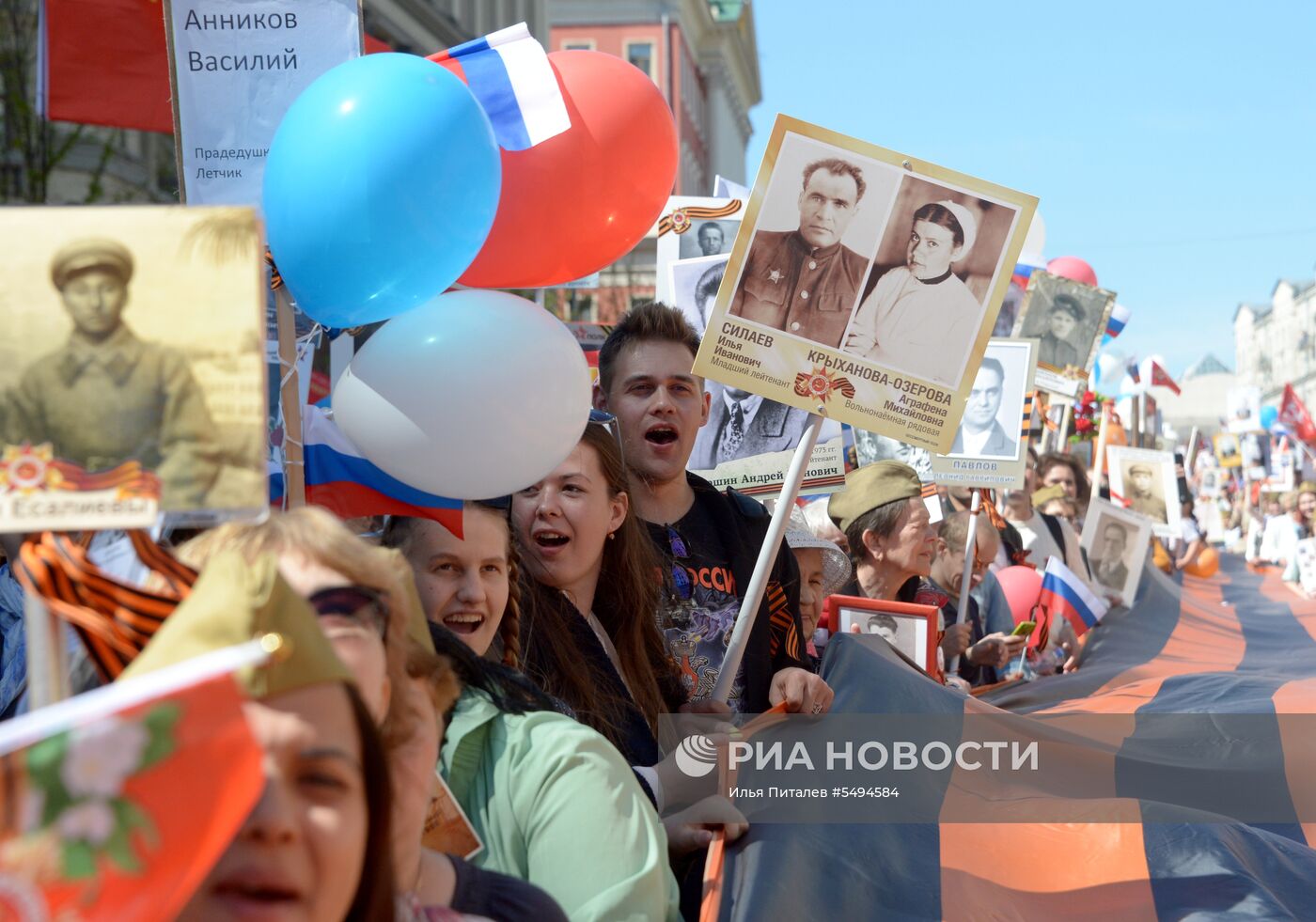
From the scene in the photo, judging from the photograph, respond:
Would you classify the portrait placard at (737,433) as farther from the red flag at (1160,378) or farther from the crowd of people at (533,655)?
the red flag at (1160,378)

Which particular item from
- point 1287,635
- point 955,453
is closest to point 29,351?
point 955,453

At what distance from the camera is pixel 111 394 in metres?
1.36

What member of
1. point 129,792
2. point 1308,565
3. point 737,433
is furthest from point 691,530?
point 1308,565

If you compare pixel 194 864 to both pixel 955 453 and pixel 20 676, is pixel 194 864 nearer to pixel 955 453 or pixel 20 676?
pixel 20 676

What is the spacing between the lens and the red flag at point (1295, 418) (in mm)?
23469

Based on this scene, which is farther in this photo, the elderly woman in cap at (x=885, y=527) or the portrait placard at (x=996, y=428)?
the portrait placard at (x=996, y=428)

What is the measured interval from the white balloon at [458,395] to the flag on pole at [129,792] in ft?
4.62

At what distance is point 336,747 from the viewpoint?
50.1 inches

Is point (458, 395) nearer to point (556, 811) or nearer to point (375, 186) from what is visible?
point (375, 186)

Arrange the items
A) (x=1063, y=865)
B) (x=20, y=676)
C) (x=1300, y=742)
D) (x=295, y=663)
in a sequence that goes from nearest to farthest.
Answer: (x=295, y=663) < (x=20, y=676) < (x=1063, y=865) < (x=1300, y=742)

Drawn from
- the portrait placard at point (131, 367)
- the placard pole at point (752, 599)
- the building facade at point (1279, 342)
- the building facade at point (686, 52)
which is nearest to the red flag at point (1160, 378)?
the placard pole at point (752, 599)

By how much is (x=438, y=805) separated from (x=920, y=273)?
223 cm

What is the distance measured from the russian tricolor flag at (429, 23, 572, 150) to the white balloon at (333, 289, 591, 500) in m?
0.54

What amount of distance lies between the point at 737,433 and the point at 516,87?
8.04 ft
